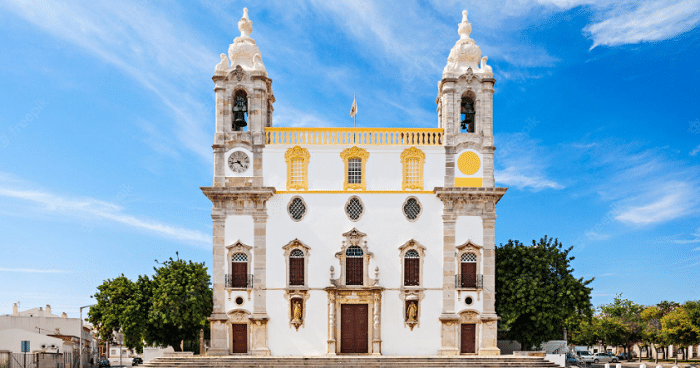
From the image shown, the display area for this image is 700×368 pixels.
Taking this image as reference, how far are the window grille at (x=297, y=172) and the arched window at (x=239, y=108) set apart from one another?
12.0ft

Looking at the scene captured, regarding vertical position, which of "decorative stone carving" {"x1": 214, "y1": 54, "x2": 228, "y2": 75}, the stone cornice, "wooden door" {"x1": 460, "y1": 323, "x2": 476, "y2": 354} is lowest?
"wooden door" {"x1": 460, "y1": 323, "x2": 476, "y2": 354}

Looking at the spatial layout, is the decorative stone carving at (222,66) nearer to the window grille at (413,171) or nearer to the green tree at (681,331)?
the window grille at (413,171)

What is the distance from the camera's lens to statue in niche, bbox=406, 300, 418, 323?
32.3m

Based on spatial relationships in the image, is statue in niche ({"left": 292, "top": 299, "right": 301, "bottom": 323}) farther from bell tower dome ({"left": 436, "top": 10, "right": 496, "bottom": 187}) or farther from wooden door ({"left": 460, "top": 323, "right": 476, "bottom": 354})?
bell tower dome ({"left": 436, "top": 10, "right": 496, "bottom": 187})

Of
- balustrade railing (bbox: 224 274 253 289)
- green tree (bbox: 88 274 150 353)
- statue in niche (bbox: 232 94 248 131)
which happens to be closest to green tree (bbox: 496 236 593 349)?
balustrade railing (bbox: 224 274 253 289)

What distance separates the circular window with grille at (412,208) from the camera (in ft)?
109

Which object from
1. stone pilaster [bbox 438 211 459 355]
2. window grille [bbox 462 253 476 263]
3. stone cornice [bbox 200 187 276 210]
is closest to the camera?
stone pilaster [bbox 438 211 459 355]

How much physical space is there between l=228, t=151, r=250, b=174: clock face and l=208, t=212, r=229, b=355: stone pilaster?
2456 mm

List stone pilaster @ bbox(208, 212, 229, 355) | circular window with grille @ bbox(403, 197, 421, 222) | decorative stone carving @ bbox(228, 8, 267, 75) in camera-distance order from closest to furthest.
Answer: stone pilaster @ bbox(208, 212, 229, 355)
circular window with grille @ bbox(403, 197, 421, 222)
decorative stone carving @ bbox(228, 8, 267, 75)

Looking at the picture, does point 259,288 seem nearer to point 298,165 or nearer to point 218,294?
point 218,294

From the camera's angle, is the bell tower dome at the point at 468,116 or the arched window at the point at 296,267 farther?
the bell tower dome at the point at 468,116

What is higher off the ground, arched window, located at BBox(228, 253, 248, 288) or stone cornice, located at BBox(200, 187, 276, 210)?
stone cornice, located at BBox(200, 187, 276, 210)

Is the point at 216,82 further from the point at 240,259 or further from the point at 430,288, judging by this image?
the point at 430,288

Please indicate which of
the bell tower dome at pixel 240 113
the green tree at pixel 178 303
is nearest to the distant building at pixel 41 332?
the green tree at pixel 178 303
